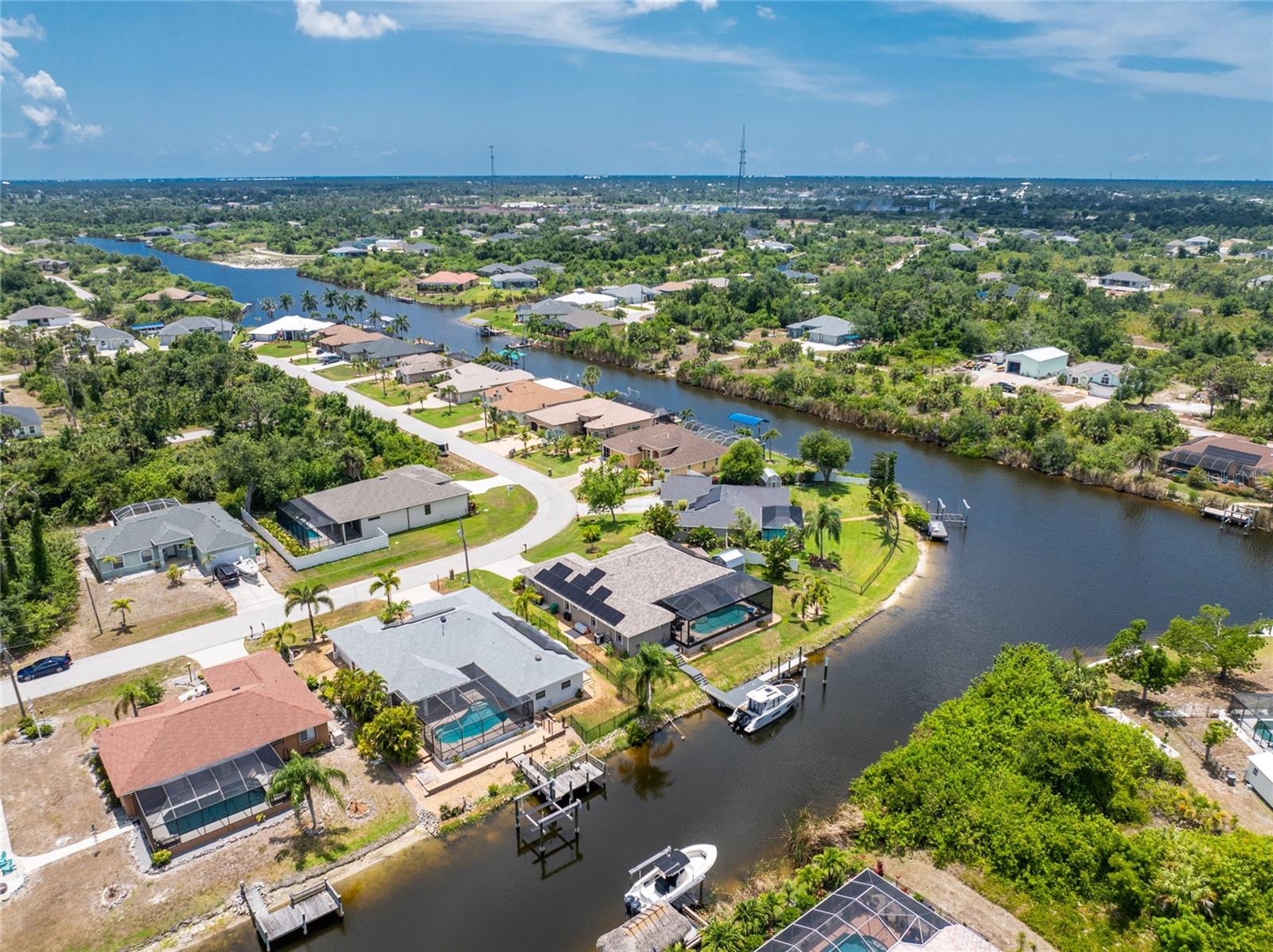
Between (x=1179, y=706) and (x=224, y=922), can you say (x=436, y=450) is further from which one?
(x=1179, y=706)

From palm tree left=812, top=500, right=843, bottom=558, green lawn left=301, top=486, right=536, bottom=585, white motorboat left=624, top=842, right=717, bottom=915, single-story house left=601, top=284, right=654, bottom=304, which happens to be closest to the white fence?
green lawn left=301, top=486, right=536, bottom=585

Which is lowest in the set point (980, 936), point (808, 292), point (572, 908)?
point (572, 908)

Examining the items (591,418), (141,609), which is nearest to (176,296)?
(591,418)

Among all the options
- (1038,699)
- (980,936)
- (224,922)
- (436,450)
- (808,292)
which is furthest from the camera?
(808,292)

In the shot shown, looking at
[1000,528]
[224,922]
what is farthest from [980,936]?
[1000,528]

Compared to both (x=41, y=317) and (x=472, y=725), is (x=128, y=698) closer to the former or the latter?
(x=472, y=725)

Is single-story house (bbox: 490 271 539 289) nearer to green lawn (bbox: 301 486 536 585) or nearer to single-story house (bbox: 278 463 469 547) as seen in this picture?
green lawn (bbox: 301 486 536 585)
